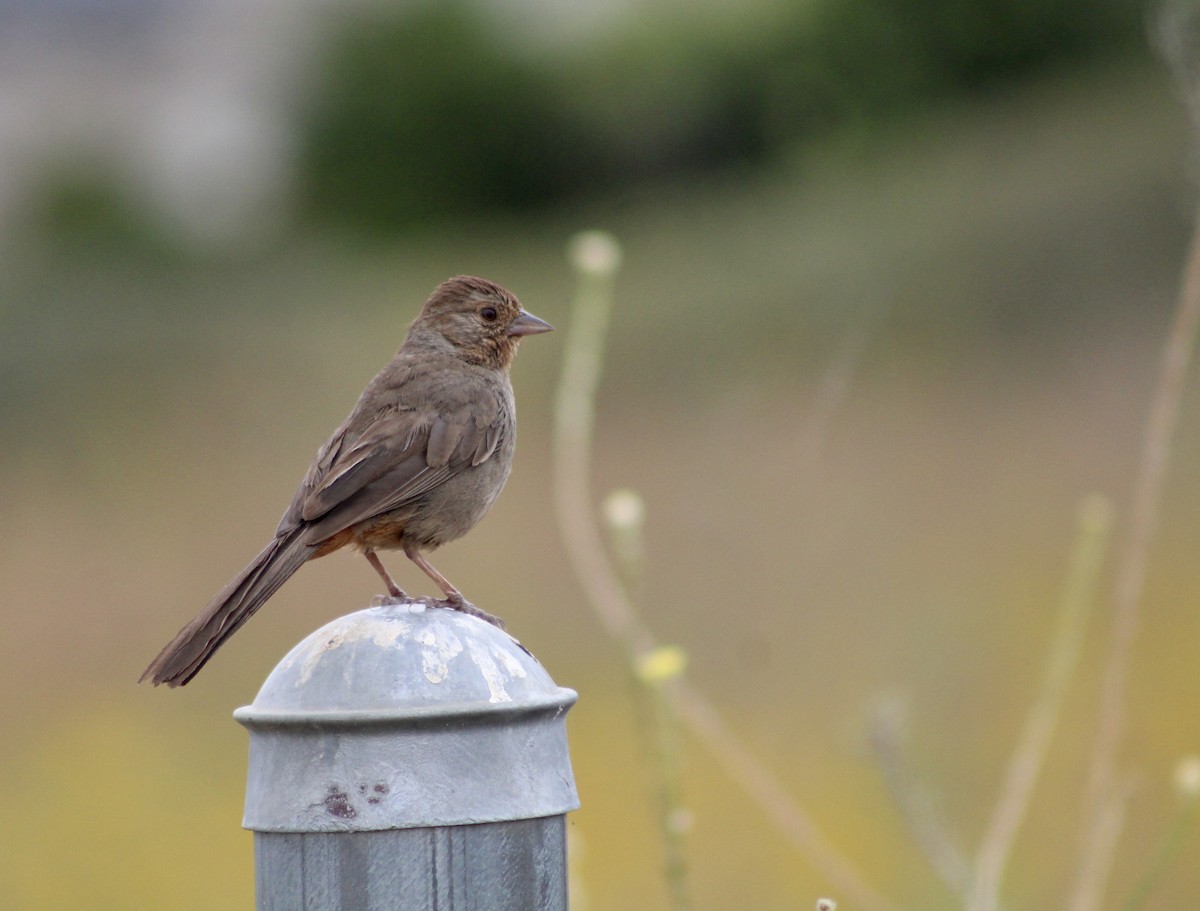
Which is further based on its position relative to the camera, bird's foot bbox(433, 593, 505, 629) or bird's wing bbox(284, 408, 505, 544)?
bird's wing bbox(284, 408, 505, 544)

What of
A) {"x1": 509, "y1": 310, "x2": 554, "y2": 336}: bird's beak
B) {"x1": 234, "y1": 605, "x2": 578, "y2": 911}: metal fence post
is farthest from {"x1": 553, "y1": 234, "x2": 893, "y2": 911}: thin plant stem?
{"x1": 234, "y1": 605, "x2": 578, "y2": 911}: metal fence post

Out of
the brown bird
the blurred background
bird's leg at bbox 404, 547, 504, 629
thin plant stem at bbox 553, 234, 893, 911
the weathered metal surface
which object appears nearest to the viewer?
the weathered metal surface

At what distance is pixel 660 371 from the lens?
15.0 m

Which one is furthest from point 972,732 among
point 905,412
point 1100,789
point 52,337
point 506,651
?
point 52,337

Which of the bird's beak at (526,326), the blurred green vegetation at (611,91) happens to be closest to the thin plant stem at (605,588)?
the bird's beak at (526,326)

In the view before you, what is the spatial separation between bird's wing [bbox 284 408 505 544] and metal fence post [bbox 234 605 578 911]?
4.39ft

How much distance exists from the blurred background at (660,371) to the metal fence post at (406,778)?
1764 mm

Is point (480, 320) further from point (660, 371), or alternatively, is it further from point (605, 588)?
point (660, 371)

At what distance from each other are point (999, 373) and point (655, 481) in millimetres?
2892

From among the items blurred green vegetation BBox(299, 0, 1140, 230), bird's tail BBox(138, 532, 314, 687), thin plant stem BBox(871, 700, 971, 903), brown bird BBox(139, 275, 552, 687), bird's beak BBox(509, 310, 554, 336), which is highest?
blurred green vegetation BBox(299, 0, 1140, 230)

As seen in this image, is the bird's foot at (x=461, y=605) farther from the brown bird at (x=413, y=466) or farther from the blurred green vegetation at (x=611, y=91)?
the blurred green vegetation at (x=611, y=91)

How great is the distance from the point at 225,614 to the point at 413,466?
1.13 metres

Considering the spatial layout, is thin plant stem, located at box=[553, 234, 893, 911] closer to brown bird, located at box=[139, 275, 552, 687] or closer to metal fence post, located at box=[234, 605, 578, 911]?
brown bird, located at box=[139, 275, 552, 687]

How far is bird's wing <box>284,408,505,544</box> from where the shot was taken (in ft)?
13.1
